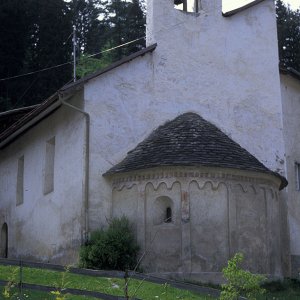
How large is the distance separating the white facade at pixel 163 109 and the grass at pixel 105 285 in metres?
4.76

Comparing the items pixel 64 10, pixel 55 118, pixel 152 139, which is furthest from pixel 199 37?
pixel 64 10

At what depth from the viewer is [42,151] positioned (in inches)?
1073

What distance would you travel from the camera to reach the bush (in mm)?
20906

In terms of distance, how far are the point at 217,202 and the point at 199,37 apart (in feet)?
22.2

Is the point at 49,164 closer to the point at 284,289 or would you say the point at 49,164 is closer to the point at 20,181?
the point at 20,181

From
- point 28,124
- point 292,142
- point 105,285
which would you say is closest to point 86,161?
point 28,124

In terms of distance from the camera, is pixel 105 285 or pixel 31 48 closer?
pixel 105 285

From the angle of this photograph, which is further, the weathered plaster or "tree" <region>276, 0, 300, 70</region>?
"tree" <region>276, 0, 300, 70</region>

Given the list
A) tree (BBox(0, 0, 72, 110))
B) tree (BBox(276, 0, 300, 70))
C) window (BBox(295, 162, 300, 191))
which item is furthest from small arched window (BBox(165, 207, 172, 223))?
tree (BBox(0, 0, 72, 110))

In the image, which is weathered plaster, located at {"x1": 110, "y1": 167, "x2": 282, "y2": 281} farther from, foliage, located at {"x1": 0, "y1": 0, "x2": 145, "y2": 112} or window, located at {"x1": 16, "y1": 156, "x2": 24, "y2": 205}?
foliage, located at {"x1": 0, "y1": 0, "x2": 145, "y2": 112}

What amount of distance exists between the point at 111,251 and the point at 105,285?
4.10 m

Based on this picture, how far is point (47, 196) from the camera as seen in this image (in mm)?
26109

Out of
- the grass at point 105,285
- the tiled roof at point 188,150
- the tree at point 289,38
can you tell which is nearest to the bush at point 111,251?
the tiled roof at point 188,150

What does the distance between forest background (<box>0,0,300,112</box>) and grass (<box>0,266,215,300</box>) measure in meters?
30.2
